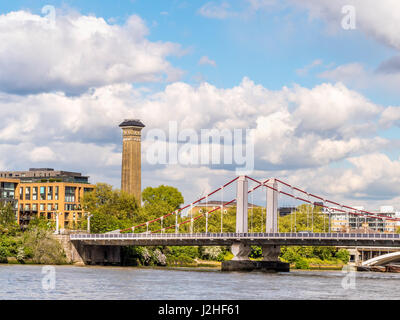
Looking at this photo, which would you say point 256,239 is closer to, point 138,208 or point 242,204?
point 242,204

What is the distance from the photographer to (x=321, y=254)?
150m

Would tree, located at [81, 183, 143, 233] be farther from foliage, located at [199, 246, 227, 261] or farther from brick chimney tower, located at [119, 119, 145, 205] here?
brick chimney tower, located at [119, 119, 145, 205]

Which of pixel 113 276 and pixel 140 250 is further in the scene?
pixel 140 250

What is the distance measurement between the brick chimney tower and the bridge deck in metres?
69.6

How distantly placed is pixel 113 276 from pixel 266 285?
1802 cm

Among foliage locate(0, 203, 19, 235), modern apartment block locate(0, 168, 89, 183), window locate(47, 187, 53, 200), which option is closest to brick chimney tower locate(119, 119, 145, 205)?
modern apartment block locate(0, 168, 89, 183)

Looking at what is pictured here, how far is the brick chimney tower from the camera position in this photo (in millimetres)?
191750

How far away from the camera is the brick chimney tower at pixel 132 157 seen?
191750 mm

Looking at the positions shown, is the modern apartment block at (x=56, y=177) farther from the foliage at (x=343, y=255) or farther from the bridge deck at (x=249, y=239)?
the foliage at (x=343, y=255)

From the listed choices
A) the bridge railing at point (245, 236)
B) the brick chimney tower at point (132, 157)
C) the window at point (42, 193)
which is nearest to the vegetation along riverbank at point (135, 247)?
the bridge railing at point (245, 236)

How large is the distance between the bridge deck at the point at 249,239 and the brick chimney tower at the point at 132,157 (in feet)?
228

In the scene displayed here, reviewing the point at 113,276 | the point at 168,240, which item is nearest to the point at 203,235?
the point at 168,240
